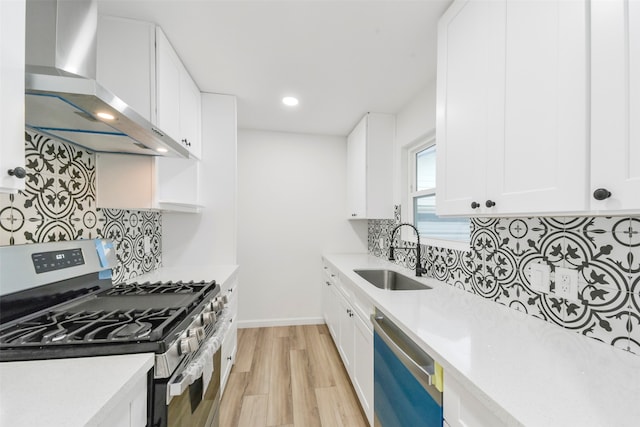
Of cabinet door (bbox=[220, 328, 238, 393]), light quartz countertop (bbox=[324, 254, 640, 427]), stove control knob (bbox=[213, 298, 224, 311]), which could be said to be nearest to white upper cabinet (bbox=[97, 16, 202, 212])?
stove control knob (bbox=[213, 298, 224, 311])

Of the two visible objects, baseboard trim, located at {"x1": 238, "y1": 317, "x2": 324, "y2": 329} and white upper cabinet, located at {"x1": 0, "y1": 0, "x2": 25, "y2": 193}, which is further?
baseboard trim, located at {"x1": 238, "y1": 317, "x2": 324, "y2": 329}

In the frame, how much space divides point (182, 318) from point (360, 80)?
6.66ft

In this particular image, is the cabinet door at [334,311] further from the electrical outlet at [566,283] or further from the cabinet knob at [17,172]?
the cabinet knob at [17,172]

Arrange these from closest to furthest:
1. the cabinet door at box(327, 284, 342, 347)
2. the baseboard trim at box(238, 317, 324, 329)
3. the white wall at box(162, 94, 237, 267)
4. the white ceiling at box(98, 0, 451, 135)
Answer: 1. the white ceiling at box(98, 0, 451, 135)
2. the white wall at box(162, 94, 237, 267)
3. the cabinet door at box(327, 284, 342, 347)
4. the baseboard trim at box(238, 317, 324, 329)

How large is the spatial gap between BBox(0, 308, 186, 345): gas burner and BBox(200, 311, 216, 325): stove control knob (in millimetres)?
134

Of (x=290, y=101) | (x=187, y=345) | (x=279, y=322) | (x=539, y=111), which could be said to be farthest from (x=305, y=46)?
(x=279, y=322)

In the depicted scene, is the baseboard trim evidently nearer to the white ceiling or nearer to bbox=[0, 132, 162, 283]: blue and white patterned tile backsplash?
bbox=[0, 132, 162, 283]: blue and white patterned tile backsplash

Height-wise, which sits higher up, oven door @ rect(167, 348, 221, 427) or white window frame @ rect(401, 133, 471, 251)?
white window frame @ rect(401, 133, 471, 251)

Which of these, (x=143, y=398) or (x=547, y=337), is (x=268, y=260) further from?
(x=547, y=337)

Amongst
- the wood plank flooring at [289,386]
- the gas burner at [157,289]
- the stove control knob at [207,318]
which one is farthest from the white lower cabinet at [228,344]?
the stove control knob at [207,318]

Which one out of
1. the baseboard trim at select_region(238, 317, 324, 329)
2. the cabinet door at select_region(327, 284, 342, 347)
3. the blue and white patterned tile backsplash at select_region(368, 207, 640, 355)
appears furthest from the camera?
the baseboard trim at select_region(238, 317, 324, 329)

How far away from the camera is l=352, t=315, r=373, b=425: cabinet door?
1.58 meters

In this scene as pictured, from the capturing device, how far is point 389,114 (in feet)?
8.99

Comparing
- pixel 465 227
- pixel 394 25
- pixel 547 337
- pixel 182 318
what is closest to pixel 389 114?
pixel 394 25
